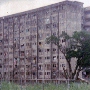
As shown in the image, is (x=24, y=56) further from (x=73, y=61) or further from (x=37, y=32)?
(x=73, y=61)

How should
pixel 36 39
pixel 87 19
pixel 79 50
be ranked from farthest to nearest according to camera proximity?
→ pixel 87 19, pixel 36 39, pixel 79 50

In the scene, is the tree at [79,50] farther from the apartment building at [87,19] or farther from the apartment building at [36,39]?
the apartment building at [87,19]

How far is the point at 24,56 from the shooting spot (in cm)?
4306

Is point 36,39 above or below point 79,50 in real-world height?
above

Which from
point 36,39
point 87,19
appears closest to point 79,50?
point 36,39

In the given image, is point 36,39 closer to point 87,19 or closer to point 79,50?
point 87,19

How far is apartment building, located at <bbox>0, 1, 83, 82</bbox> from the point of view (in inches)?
1468

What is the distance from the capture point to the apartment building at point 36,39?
3728 centimetres

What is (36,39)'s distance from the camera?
40812mm

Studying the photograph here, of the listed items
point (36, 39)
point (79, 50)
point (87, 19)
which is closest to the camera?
point (79, 50)

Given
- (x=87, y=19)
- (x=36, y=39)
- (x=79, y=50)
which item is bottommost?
(x=79, y=50)

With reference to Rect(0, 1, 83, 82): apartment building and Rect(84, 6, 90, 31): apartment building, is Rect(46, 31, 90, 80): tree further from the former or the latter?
Rect(84, 6, 90, 31): apartment building

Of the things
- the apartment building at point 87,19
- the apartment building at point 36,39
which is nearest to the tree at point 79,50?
the apartment building at point 36,39

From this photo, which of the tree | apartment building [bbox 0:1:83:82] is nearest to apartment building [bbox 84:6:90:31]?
apartment building [bbox 0:1:83:82]
